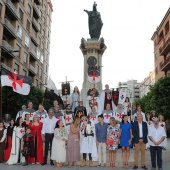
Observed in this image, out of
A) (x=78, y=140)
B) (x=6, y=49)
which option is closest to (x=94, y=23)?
(x=6, y=49)

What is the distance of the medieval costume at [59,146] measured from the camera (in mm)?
8945

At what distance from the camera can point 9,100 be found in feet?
83.8

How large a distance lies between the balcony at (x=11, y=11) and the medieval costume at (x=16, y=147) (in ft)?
87.1

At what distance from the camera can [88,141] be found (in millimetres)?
9289

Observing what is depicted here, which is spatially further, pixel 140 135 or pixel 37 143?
pixel 37 143

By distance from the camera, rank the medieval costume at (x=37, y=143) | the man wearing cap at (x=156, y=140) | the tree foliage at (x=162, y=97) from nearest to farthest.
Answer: the man wearing cap at (x=156, y=140), the medieval costume at (x=37, y=143), the tree foliage at (x=162, y=97)

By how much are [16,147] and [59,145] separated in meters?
1.77

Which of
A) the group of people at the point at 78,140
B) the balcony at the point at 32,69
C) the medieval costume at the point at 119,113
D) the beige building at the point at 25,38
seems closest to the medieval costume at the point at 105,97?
the medieval costume at the point at 119,113

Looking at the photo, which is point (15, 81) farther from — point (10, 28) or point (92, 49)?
point (10, 28)

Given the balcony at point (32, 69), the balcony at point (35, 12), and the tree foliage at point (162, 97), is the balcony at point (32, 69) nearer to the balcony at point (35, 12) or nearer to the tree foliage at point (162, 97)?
the balcony at point (35, 12)

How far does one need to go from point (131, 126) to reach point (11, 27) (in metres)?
28.6

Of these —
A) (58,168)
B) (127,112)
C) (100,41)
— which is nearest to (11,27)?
(100,41)

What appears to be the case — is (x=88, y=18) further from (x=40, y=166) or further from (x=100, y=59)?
(x=40, y=166)

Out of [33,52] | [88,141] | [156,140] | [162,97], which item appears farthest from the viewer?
[33,52]
